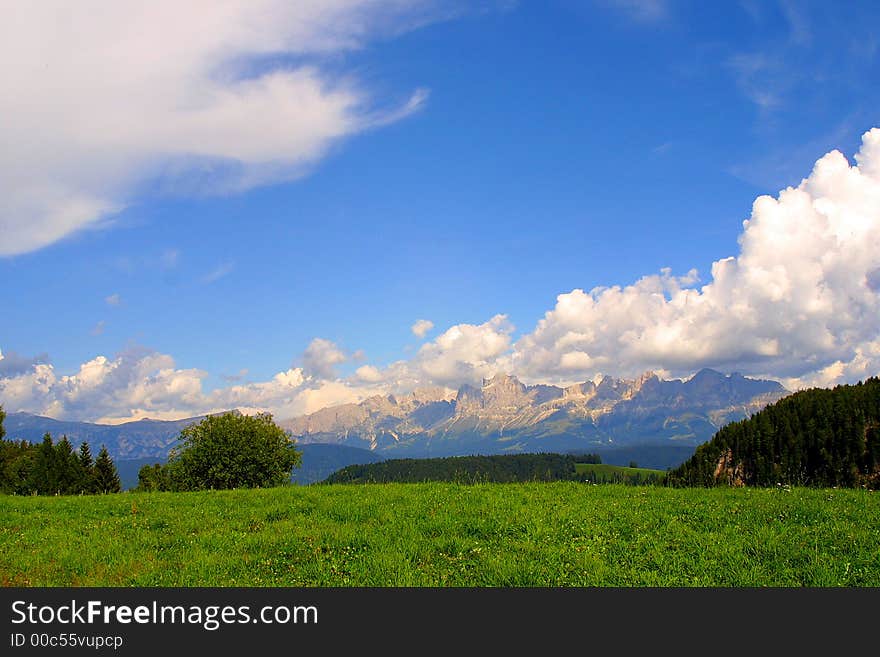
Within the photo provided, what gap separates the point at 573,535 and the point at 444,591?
4.80 meters

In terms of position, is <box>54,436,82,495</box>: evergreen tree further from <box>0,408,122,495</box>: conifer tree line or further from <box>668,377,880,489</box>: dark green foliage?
<box>668,377,880,489</box>: dark green foliage

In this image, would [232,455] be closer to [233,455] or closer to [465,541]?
[233,455]

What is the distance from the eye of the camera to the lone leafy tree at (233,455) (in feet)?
221

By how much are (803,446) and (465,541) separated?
2432cm

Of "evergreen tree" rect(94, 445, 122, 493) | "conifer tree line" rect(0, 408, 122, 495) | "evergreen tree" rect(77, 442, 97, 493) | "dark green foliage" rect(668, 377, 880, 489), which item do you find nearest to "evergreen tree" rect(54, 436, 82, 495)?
"conifer tree line" rect(0, 408, 122, 495)

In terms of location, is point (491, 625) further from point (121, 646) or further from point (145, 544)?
point (145, 544)

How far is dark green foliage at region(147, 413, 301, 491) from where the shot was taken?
221ft

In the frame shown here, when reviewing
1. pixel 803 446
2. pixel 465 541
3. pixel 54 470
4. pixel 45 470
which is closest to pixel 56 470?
pixel 54 470

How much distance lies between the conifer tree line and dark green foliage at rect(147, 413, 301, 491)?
18.2m

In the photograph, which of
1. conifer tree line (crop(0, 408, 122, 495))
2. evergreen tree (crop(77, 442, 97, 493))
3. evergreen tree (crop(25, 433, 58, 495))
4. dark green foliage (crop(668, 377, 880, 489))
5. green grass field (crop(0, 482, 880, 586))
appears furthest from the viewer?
evergreen tree (crop(77, 442, 97, 493))

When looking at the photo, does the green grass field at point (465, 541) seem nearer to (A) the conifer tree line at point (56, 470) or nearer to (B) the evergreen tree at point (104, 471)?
(A) the conifer tree line at point (56, 470)

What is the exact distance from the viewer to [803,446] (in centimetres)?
3144

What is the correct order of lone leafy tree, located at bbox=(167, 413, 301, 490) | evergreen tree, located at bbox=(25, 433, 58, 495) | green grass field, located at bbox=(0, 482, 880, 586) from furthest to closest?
evergreen tree, located at bbox=(25, 433, 58, 495) < lone leafy tree, located at bbox=(167, 413, 301, 490) < green grass field, located at bbox=(0, 482, 880, 586)

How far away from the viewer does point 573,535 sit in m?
14.9
